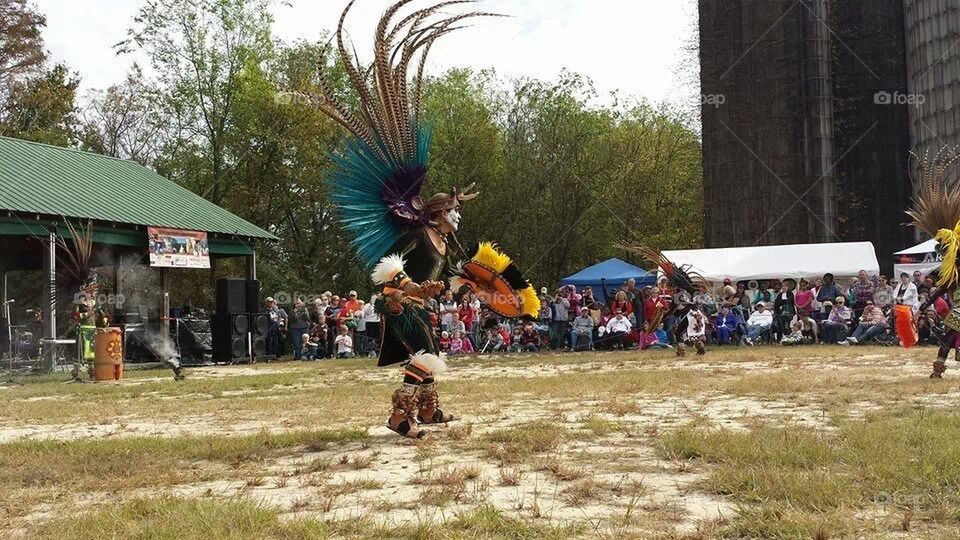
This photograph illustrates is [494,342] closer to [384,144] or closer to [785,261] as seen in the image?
[785,261]

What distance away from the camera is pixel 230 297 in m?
21.2

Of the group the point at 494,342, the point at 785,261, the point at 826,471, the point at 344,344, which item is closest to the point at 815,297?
the point at 785,261

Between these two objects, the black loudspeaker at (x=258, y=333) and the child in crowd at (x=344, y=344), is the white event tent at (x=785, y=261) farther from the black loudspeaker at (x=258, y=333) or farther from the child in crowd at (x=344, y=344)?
the black loudspeaker at (x=258, y=333)

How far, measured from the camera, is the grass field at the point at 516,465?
4.09 m

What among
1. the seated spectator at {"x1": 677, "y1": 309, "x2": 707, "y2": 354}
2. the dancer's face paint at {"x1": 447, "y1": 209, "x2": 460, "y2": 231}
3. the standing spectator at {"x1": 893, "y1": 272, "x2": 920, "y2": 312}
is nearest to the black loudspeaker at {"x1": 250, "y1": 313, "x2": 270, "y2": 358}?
the seated spectator at {"x1": 677, "y1": 309, "x2": 707, "y2": 354}

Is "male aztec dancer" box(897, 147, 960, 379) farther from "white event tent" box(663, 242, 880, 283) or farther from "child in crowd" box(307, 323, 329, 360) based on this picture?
"child in crowd" box(307, 323, 329, 360)

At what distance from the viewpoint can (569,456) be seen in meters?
5.87

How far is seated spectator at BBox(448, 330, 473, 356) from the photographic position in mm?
22172

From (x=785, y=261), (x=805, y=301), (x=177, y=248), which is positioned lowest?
(x=805, y=301)

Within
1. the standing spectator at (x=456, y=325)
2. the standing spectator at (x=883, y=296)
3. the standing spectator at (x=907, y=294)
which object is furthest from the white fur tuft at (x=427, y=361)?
the standing spectator at (x=883, y=296)

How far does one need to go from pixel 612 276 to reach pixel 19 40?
1008 inches

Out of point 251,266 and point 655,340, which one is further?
point 251,266

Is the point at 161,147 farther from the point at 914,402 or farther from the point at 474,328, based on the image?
the point at 914,402

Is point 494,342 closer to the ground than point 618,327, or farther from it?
closer to the ground
